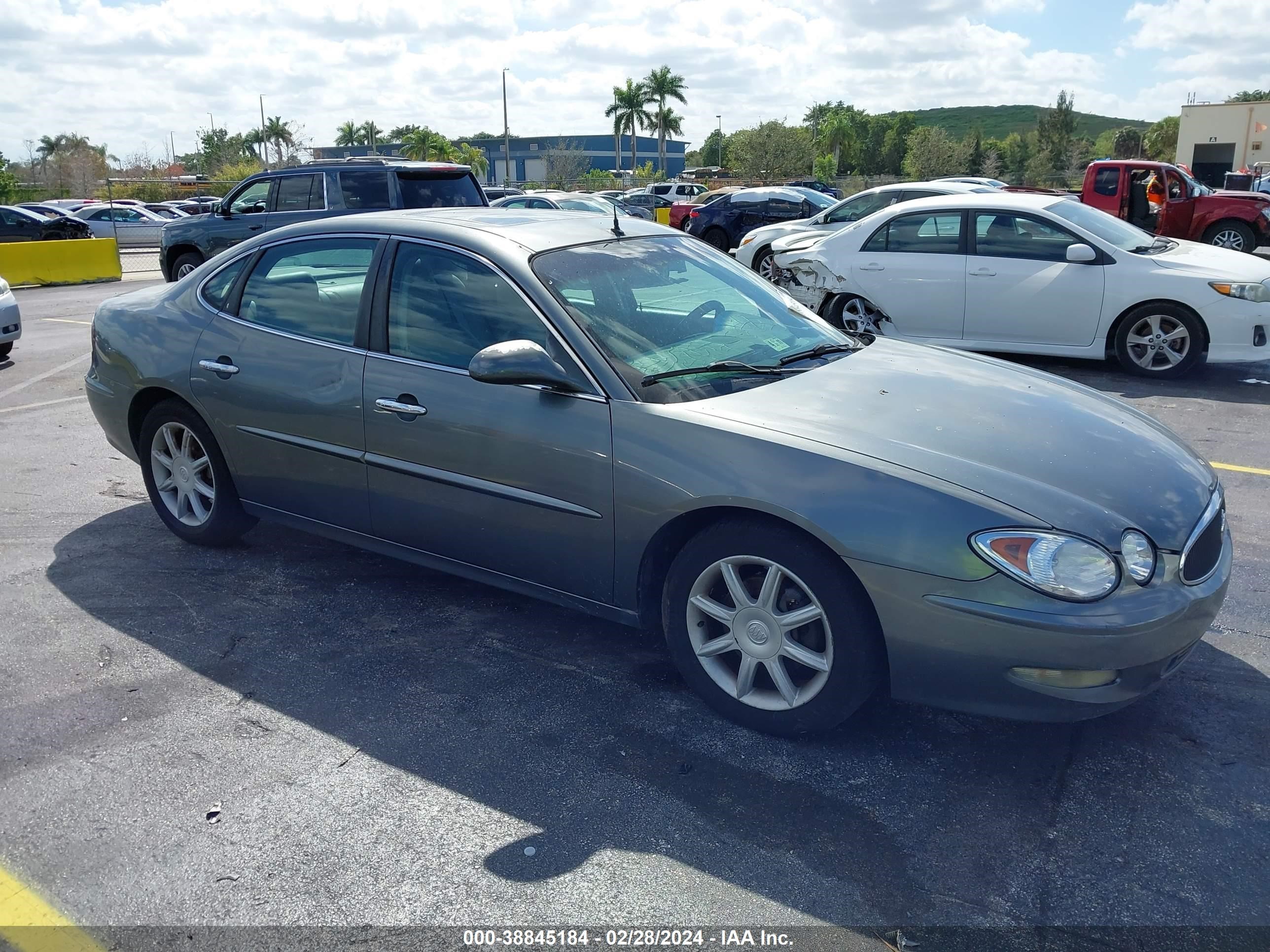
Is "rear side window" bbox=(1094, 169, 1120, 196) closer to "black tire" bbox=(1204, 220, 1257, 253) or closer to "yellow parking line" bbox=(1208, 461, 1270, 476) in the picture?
"black tire" bbox=(1204, 220, 1257, 253)

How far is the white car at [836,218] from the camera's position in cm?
1359

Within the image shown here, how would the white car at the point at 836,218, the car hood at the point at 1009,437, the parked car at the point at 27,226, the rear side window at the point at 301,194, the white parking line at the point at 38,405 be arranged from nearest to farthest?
the car hood at the point at 1009,437 → the white parking line at the point at 38,405 → the rear side window at the point at 301,194 → the white car at the point at 836,218 → the parked car at the point at 27,226

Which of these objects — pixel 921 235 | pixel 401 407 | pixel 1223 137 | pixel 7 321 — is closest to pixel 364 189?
pixel 7 321

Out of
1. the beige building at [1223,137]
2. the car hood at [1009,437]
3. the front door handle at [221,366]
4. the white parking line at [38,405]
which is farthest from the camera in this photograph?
the beige building at [1223,137]

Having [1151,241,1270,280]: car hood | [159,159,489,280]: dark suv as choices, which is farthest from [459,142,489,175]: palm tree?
[1151,241,1270,280]: car hood

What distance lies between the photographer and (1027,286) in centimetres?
898

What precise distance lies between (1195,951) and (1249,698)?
1.43 m

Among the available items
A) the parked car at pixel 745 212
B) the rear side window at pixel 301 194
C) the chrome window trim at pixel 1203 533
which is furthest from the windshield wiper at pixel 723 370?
the parked car at pixel 745 212

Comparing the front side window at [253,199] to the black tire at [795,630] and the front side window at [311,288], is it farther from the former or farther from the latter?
the black tire at [795,630]

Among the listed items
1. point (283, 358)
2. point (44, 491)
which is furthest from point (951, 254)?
point (44, 491)

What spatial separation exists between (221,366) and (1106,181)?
17.4m

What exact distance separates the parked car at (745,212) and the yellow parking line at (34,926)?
18275 millimetres

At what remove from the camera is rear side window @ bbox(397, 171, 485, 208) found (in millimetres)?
12891

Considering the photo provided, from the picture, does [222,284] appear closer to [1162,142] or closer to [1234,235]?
[1234,235]
